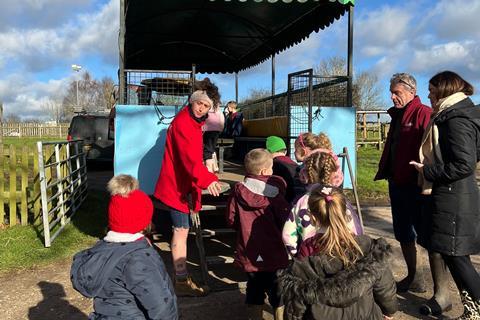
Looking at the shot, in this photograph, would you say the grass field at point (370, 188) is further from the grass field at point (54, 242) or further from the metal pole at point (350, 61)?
the grass field at point (54, 242)

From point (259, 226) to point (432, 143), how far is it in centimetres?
155

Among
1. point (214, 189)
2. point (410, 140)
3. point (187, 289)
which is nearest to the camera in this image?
point (214, 189)

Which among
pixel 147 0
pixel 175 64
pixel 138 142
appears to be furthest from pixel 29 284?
pixel 175 64

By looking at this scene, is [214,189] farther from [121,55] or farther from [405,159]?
[121,55]

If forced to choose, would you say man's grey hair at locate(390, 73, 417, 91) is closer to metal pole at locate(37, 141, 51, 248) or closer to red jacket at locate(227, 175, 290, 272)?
red jacket at locate(227, 175, 290, 272)

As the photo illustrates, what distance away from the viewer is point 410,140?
423 cm

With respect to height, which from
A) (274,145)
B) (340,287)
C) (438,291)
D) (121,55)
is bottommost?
(438,291)

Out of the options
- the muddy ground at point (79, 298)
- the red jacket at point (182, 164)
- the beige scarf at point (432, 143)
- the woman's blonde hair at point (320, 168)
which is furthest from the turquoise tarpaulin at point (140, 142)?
the beige scarf at point (432, 143)

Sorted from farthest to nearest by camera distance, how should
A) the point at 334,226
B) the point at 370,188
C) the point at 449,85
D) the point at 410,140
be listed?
the point at 370,188 < the point at 410,140 < the point at 449,85 < the point at 334,226

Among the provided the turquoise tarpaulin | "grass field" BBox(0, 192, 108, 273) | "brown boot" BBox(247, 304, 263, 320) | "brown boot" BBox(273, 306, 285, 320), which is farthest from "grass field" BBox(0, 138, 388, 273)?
"brown boot" BBox(273, 306, 285, 320)

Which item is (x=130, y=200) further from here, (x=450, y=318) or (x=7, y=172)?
(x=7, y=172)

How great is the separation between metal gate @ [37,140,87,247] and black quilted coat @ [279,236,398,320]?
175 inches

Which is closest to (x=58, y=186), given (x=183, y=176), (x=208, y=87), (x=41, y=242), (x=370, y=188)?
(x=41, y=242)

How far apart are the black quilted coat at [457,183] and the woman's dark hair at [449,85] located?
0.11 m
